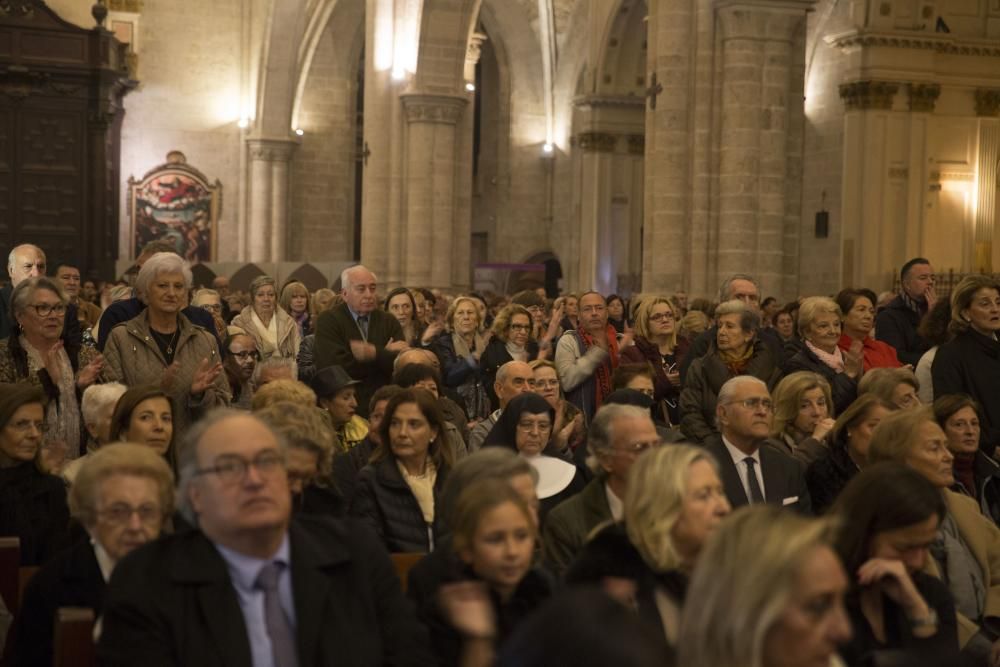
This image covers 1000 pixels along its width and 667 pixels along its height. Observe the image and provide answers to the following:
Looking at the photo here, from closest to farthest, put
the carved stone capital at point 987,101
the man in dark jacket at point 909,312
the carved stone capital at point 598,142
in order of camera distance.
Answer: the man in dark jacket at point 909,312
the carved stone capital at point 987,101
the carved stone capital at point 598,142

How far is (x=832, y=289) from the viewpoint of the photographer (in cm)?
2259

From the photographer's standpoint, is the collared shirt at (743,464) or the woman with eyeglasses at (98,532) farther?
the collared shirt at (743,464)

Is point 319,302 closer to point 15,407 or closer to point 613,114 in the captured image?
point 15,407

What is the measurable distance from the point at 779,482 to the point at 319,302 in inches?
302

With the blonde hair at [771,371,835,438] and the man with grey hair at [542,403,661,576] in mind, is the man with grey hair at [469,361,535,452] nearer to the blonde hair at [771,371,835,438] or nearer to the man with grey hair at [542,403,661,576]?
the blonde hair at [771,371,835,438]

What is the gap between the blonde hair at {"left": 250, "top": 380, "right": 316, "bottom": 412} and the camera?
6.54 m

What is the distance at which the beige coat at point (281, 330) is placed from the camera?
1108 cm

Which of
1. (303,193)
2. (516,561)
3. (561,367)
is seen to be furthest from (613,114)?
(516,561)

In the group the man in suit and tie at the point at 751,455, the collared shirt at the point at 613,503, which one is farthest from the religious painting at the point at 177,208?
the collared shirt at the point at 613,503

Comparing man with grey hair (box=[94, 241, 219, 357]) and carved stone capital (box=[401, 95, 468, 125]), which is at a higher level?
carved stone capital (box=[401, 95, 468, 125])

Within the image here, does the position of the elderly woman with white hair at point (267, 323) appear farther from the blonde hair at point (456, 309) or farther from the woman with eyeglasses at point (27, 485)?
the woman with eyeglasses at point (27, 485)

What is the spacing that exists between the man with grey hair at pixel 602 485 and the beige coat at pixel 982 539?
119 cm

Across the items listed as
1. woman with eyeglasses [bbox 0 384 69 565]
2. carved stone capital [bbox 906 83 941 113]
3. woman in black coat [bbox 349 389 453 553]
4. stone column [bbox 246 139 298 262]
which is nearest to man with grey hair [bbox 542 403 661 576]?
woman in black coat [bbox 349 389 453 553]

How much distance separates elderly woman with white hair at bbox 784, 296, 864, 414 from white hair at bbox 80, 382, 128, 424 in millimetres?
3982
